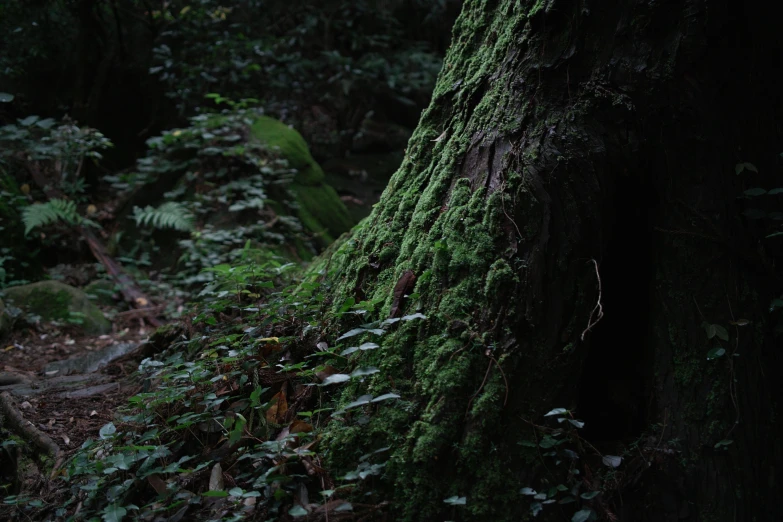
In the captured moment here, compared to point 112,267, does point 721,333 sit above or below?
above

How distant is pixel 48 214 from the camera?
5832mm

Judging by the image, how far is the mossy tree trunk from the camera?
1.84 meters

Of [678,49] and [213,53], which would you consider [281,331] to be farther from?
[213,53]

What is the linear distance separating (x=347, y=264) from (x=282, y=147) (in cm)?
472

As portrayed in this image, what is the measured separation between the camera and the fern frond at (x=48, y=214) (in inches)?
222

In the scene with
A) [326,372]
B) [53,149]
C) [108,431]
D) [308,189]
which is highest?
[53,149]

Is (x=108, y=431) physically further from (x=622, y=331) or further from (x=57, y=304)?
(x=57, y=304)

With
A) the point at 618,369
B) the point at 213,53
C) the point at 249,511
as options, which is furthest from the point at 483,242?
the point at 213,53

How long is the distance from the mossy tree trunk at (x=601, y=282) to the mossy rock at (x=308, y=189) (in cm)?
455

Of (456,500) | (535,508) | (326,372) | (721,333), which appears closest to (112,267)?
(326,372)

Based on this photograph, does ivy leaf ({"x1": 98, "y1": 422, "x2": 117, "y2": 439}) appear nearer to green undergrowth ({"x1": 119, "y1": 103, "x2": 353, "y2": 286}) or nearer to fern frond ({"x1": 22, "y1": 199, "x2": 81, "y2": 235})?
green undergrowth ({"x1": 119, "y1": 103, "x2": 353, "y2": 286})

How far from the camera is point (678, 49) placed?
6.79 feet

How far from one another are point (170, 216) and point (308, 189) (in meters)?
1.75

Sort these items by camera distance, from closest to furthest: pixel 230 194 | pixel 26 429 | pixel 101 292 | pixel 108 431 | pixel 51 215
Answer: pixel 108 431 < pixel 26 429 < pixel 101 292 < pixel 51 215 < pixel 230 194
